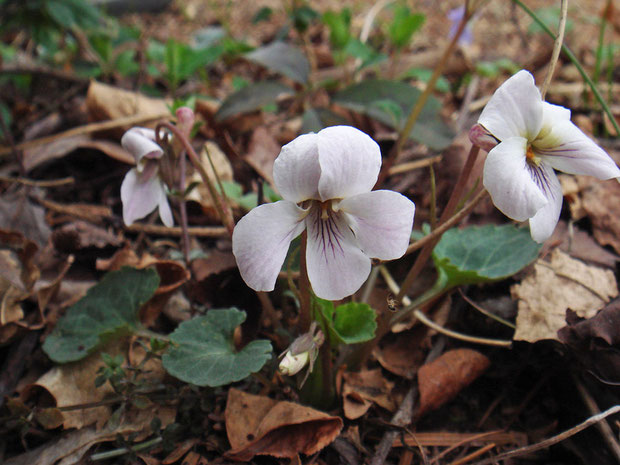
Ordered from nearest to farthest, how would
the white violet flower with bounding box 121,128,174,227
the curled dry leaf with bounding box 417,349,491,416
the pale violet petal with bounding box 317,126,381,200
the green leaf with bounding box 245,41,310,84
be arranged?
the pale violet petal with bounding box 317,126,381,200
the white violet flower with bounding box 121,128,174,227
the curled dry leaf with bounding box 417,349,491,416
the green leaf with bounding box 245,41,310,84

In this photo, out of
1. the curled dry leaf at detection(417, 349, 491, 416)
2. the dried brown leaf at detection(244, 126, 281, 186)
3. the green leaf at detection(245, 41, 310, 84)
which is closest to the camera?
the curled dry leaf at detection(417, 349, 491, 416)

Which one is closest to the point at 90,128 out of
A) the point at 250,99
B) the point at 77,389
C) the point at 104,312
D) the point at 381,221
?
the point at 250,99

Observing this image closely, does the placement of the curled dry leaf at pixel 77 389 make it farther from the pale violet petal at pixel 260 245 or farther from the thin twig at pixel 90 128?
the thin twig at pixel 90 128

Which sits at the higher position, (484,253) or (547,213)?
(547,213)

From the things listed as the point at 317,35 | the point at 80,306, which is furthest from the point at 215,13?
the point at 80,306

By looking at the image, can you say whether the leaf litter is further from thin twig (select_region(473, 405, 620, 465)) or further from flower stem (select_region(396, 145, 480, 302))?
flower stem (select_region(396, 145, 480, 302))

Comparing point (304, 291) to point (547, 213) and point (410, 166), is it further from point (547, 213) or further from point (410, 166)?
point (410, 166)

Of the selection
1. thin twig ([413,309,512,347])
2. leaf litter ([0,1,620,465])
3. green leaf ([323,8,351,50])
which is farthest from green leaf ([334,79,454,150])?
thin twig ([413,309,512,347])
